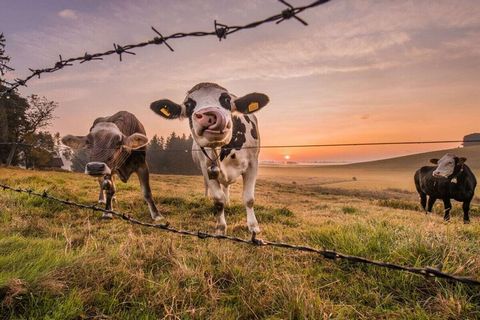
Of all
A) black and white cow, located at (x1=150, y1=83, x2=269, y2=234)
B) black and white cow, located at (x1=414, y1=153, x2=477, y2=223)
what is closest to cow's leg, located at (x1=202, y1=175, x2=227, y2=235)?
black and white cow, located at (x1=150, y1=83, x2=269, y2=234)

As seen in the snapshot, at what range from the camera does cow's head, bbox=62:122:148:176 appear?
18.9ft

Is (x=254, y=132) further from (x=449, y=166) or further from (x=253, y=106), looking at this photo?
(x=449, y=166)

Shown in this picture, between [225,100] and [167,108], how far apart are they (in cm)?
95

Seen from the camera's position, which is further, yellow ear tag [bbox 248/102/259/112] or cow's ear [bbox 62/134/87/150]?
cow's ear [bbox 62/134/87/150]

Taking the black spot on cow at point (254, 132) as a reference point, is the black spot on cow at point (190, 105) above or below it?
above

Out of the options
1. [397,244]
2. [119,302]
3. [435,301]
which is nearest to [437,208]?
[397,244]

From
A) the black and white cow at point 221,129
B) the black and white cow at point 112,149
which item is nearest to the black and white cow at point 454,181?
the black and white cow at point 221,129

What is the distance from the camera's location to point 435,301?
2146 mm

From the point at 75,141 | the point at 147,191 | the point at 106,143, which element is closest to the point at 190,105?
the point at 106,143

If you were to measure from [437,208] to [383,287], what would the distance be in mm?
14386

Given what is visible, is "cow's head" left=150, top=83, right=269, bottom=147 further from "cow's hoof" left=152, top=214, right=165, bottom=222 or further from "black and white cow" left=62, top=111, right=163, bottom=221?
"cow's hoof" left=152, top=214, right=165, bottom=222

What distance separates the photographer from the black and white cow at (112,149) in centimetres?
571

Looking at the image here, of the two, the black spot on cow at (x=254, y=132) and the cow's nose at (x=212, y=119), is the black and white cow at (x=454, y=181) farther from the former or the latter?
the cow's nose at (x=212, y=119)

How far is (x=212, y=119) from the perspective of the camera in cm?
400
